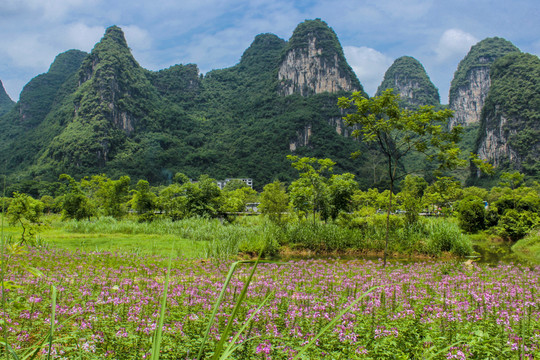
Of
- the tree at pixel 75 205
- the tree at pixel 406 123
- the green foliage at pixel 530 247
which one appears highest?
the tree at pixel 406 123

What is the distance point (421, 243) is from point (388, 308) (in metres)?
9.57

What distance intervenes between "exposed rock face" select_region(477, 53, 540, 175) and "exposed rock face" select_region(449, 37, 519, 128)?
62.8 m

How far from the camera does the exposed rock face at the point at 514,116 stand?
8888 centimetres

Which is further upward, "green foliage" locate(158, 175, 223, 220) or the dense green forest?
the dense green forest

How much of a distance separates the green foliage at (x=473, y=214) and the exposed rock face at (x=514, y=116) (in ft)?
254

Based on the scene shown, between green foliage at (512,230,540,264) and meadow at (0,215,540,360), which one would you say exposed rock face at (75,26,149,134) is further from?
meadow at (0,215,540,360)

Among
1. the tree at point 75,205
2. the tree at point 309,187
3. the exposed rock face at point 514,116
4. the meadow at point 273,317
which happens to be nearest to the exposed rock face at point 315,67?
the exposed rock face at point 514,116

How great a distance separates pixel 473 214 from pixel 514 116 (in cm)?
9086

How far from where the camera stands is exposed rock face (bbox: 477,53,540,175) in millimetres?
88875

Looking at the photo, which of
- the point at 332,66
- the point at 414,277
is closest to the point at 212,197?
the point at 414,277

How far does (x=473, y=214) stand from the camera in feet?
71.2

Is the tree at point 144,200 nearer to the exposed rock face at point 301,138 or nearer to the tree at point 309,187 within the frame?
the tree at point 309,187

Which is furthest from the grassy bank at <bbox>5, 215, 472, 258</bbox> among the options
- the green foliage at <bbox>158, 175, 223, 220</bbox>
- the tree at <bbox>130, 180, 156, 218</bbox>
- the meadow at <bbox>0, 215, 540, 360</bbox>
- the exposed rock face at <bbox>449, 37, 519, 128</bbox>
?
the exposed rock face at <bbox>449, 37, 519, 128</bbox>

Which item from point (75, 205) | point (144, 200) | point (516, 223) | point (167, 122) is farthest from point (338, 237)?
point (167, 122)
